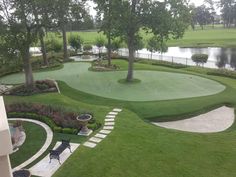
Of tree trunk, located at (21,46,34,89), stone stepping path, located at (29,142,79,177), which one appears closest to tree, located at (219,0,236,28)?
tree trunk, located at (21,46,34,89)

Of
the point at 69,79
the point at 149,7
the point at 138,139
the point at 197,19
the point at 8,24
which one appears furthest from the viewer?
the point at 197,19

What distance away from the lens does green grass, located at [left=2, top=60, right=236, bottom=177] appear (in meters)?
12.1

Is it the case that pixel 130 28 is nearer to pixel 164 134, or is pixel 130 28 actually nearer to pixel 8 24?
pixel 8 24

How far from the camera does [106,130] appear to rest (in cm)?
1605

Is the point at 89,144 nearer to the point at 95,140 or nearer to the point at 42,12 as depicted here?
the point at 95,140

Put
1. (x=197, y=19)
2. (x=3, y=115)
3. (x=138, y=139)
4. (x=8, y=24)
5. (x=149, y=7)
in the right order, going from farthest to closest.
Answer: (x=197, y=19), (x=149, y=7), (x=8, y=24), (x=138, y=139), (x=3, y=115)

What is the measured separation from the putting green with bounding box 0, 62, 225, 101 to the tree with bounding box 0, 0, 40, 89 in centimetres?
543

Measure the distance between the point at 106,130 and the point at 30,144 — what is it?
4134 mm

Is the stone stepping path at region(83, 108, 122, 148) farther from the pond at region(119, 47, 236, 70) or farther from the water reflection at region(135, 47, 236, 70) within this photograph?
the water reflection at region(135, 47, 236, 70)

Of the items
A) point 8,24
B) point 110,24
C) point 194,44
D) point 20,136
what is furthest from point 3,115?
point 194,44

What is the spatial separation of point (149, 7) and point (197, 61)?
19.9 meters

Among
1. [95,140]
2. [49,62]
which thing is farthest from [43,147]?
[49,62]

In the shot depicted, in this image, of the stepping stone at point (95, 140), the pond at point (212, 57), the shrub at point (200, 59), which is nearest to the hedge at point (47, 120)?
the stepping stone at point (95, 140)

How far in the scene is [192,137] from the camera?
49.9ft
